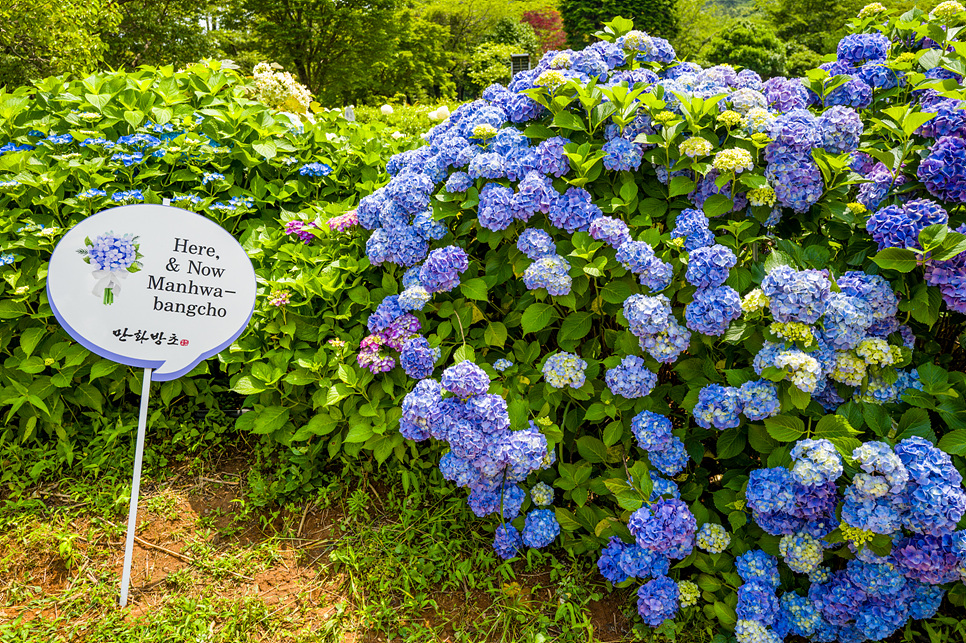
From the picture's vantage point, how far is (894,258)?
162cm

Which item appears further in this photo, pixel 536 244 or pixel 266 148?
pixel 266 148

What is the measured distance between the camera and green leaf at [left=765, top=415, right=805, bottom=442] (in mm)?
1638

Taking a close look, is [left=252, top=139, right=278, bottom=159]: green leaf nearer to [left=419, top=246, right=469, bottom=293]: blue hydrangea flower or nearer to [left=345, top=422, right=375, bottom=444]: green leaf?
[left=419, top=246, right=469, bottom=293]: blue hydrangea flower

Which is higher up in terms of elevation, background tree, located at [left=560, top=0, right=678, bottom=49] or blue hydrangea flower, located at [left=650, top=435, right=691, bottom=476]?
blue hydrangea flower, located at [left=650, top=435, right=691, bottom=476]

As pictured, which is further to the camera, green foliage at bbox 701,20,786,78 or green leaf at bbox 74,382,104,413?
green foliage at bbox 701,20,786,78

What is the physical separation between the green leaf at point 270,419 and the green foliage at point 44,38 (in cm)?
661

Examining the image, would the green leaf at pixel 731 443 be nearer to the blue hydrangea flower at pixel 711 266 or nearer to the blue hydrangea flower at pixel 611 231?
the blue hydrangea flower at pixel 711 266

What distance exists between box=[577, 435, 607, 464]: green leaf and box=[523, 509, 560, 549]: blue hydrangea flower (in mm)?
215

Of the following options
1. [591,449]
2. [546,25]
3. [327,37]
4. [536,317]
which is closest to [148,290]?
[536,317]

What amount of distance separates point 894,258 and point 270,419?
199 centimetres

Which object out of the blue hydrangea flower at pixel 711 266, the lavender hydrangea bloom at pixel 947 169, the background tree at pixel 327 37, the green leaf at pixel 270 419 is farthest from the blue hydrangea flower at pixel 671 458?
the background tree at pixel 327 37

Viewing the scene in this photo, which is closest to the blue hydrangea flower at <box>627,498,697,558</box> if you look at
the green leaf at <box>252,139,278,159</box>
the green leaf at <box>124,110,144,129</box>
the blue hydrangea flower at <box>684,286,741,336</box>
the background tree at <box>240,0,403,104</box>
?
the blue hydrangea flower at <box>684,286,741,336</box>

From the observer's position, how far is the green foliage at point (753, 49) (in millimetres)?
18562

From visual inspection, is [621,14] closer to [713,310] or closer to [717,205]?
[717,205]
